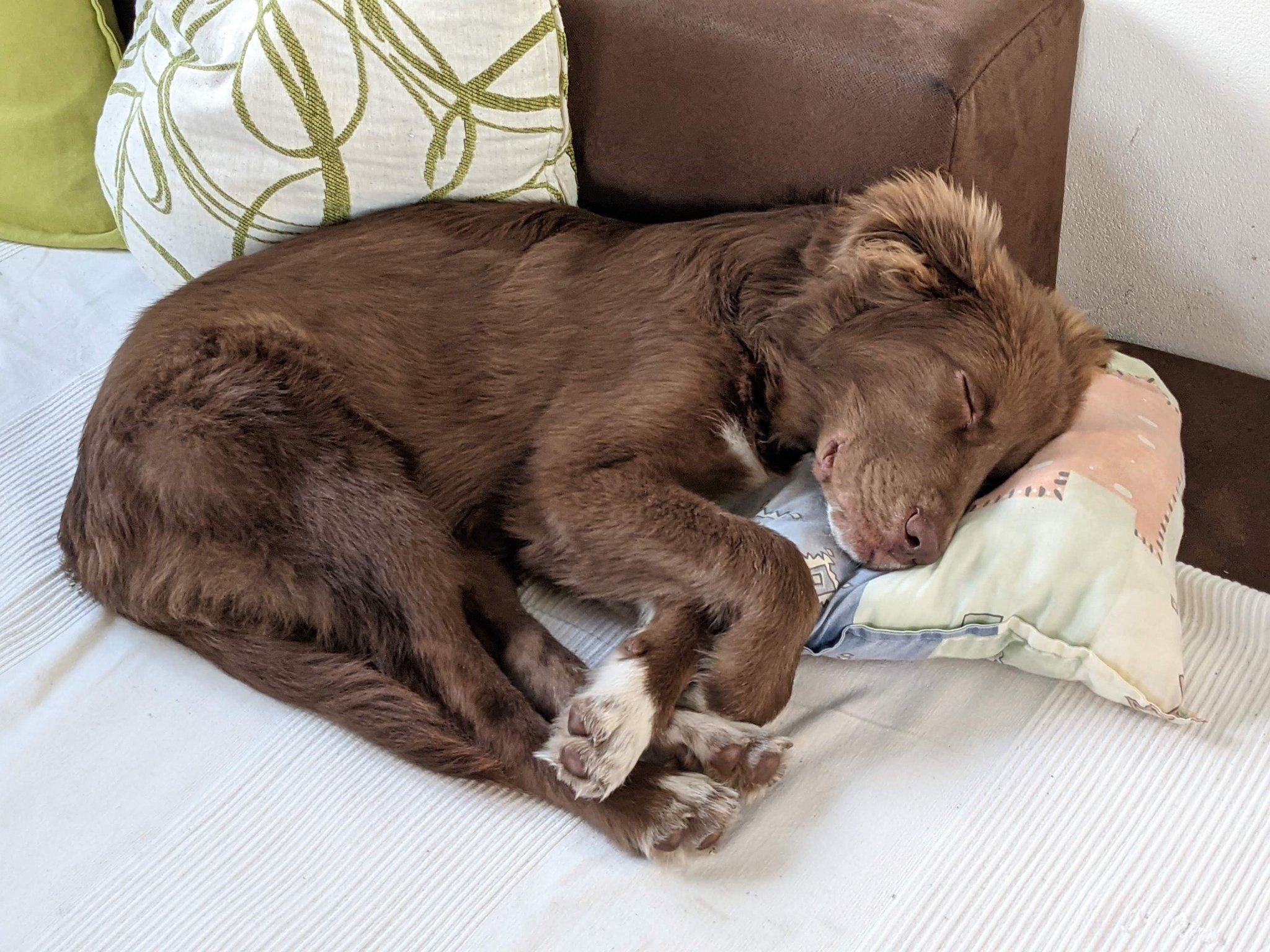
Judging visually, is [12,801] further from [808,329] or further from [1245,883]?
[1245,883]

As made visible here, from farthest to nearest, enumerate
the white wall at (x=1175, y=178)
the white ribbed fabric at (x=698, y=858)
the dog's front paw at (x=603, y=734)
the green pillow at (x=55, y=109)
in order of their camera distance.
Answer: the green pillow at (x=55, y=109)
the white wall at (x=1175, y=178)
the dog's front paw at (x=603, y=734)
the white ribbed fabric at (x=698, y=858)

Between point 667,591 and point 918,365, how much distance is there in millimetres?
641

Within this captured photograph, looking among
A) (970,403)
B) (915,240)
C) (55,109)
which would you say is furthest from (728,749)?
(55,109)

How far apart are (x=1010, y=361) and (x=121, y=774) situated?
177 centimetres

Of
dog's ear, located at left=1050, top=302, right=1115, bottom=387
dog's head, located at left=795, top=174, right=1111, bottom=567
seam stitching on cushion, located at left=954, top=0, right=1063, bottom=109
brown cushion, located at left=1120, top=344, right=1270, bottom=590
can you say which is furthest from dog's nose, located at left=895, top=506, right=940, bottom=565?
brown cushion, located at left=1120, top=344, right=1270, bottom=590

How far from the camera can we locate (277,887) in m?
1.65

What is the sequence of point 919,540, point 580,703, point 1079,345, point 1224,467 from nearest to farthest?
point 580,703
point 919,540
point 1079,345
point 1224,467

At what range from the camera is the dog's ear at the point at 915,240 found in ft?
6.52

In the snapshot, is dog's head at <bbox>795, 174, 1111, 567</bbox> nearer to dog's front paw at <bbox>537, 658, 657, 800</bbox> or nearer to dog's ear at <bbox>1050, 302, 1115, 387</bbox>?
dog's ear at <bbox>1050, 302, 1115, 387</bbox>

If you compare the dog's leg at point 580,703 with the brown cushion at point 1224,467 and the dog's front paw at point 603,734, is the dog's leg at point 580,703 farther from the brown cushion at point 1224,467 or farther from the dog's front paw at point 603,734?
the brown cushion at point 1224,467

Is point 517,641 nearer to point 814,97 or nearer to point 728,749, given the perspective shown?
point 728,749

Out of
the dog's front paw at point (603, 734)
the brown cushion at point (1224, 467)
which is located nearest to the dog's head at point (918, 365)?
the dog's front paw at point (603, 734)

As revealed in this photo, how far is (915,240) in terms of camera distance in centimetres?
199

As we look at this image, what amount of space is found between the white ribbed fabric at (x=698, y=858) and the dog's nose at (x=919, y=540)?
223 millimetres
